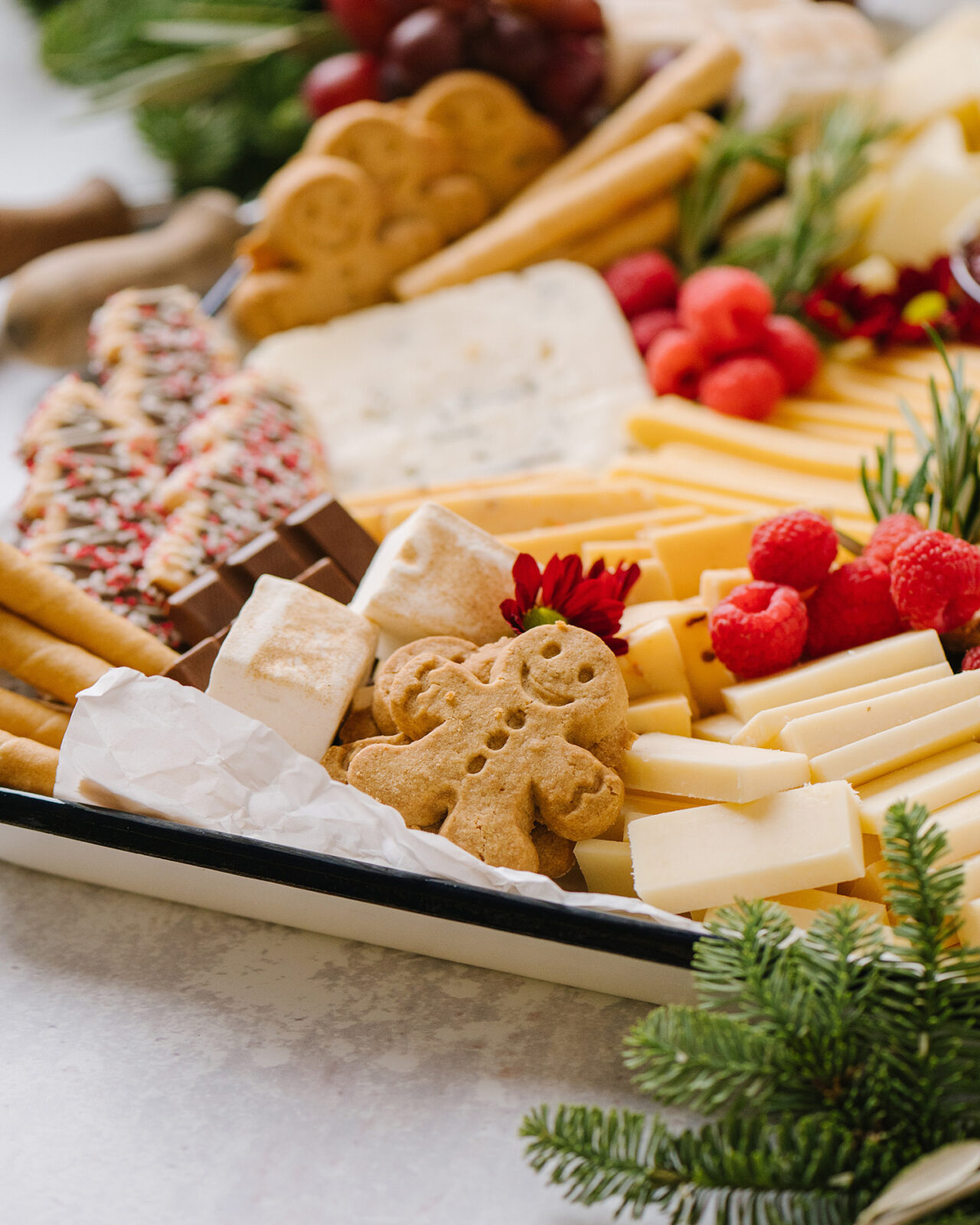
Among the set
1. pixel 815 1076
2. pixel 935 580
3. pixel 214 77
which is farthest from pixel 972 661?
pixel 214 77

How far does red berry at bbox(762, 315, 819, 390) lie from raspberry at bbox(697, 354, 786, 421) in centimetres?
5

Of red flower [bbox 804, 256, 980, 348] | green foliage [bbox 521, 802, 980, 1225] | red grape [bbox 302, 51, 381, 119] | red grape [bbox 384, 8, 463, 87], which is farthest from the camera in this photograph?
red grape [bbox 302, 51, 381, 119]

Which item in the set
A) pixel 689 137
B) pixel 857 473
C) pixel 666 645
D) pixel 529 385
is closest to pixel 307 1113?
pixel 666 645

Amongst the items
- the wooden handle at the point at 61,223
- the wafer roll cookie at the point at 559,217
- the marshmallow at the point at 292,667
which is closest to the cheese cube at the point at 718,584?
the marshmallow at the point at 292,667

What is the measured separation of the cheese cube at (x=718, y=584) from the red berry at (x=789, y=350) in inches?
32.3

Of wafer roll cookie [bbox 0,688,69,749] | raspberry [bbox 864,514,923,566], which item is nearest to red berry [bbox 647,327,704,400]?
raspberry [bbox 864,514,923,566]

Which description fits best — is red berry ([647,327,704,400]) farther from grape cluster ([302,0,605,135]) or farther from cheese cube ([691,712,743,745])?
cheese cube ([691,712,743,745])

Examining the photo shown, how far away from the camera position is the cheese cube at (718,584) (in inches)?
46.6

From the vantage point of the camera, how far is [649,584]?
122 centimetres

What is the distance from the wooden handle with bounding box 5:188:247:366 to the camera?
81.6 inches

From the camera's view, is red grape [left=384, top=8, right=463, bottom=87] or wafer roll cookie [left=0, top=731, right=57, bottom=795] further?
red grape [left=384, top=8, right=463, bottom=87]

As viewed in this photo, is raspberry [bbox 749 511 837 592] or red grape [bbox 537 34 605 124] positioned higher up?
red grape [bbox 537 34 605 124]

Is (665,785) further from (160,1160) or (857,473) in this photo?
(857,473)

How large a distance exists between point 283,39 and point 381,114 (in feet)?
2.13
